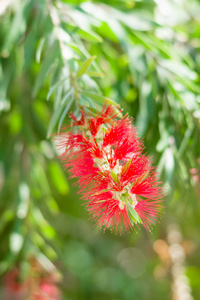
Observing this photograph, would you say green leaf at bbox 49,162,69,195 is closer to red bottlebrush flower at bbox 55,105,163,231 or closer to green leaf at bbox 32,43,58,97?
green leaf at bbox 32,43,58,97

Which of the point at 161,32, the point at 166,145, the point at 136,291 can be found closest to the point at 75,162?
the point at 166,145

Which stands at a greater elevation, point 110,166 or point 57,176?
point 110,166

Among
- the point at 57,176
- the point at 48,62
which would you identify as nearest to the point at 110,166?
the point at 48,62

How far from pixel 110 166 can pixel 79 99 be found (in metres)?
0.20

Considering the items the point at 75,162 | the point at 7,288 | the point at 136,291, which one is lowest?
the point at 136,291

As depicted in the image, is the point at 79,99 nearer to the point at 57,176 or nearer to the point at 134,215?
the point at 134,215

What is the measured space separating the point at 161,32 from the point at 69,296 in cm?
192

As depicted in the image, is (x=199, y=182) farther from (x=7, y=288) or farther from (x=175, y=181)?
(x=7, y=288)

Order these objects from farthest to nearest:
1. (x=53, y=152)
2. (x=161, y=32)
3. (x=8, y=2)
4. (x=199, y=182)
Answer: (x=53, y=152) → (x=161, y=32) → (x=8, y=2) → (x=199, y=182)

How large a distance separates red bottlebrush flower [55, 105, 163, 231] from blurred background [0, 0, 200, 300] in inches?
2.5

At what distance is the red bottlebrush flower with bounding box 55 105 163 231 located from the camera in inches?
29.0

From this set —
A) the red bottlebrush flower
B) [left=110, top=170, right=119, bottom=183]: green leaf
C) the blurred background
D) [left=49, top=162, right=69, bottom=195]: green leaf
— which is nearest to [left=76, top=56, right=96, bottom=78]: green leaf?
the blurred background

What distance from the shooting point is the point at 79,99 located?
886 mm

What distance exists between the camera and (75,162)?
0.83m
